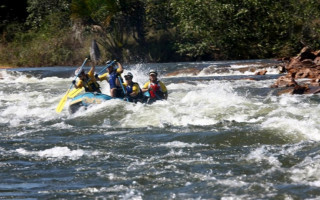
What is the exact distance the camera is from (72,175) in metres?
6.73

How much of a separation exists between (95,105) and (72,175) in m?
5.17

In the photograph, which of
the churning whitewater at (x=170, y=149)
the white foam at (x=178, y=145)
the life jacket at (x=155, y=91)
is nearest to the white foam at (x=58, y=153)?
the churning whitewater at (x=170, y=149)

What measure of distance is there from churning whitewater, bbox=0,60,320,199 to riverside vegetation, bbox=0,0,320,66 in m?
10.1

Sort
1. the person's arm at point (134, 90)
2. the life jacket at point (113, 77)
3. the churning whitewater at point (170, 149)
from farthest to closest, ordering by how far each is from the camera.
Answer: the life jacket at point (113, 77), the person's arm at point (134, 90), the churning whitewater at point (170, 149)

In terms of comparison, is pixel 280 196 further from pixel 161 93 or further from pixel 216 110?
pixel 161 93

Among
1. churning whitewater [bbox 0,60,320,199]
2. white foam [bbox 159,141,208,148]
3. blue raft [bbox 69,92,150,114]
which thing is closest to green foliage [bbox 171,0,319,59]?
churning whitewater [bbox 0,60,320,199]

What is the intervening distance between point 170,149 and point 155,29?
20875mm

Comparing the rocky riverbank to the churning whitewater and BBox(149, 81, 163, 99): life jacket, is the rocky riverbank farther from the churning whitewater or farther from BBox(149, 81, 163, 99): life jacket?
BBox(149, 81, 163, 99): life jacket

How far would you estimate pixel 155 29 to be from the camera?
92.8 ft

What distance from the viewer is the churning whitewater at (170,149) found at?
6062mm

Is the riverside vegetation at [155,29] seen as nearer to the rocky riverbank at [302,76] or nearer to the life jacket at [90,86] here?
the rocky riverbank at [302,76]

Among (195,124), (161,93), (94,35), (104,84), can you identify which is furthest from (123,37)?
(195,124)

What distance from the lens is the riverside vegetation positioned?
23547mm

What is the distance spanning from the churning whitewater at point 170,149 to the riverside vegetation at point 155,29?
33.1 ft
